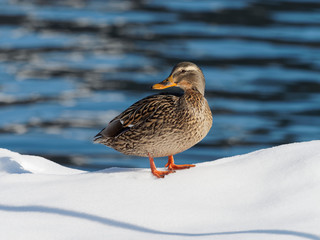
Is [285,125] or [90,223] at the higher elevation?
[285,125]

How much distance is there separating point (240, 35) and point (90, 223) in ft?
53.1

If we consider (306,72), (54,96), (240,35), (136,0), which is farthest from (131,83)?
(136,0)

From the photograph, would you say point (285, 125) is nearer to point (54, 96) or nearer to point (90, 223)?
point (54, 96)

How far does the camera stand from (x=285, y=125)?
1344 cm

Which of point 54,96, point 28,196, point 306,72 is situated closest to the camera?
point 28,196

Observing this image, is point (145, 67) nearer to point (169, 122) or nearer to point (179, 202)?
point (169, 122)

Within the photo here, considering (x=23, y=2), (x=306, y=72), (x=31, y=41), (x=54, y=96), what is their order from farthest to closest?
(x=23, y=2) → (x=31, y=41) → (x=306, y=72) → (x=54, y=96)

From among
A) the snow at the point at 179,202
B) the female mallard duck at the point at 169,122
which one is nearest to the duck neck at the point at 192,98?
the female mallard duck at the point at 169,122

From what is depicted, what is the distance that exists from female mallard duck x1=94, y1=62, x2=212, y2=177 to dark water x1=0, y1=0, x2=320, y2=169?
528cm

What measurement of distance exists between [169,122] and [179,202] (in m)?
0.85

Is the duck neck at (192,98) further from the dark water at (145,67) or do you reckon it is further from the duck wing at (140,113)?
the dark water at (145,67)

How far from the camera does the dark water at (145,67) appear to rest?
13.0 meters

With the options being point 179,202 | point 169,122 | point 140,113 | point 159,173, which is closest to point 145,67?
point 140,113

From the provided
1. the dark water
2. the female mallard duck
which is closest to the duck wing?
the female mallard duck
